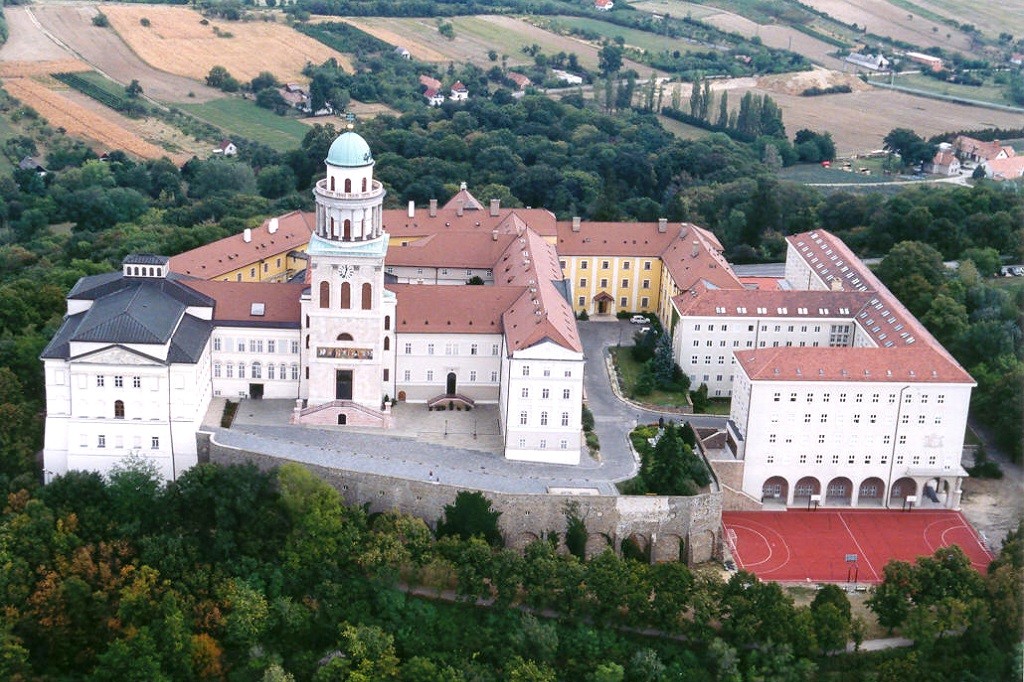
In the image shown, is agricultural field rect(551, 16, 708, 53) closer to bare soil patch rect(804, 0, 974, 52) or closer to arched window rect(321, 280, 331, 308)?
bare soil patch rect(804, 0, 974, 52)

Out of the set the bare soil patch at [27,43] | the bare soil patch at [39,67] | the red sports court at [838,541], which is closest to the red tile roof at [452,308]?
the red sports court at [838,541]

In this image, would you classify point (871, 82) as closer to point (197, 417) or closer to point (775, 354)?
point (775, 354)

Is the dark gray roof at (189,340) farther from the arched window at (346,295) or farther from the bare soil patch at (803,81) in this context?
the bare soil patch at (803,81)

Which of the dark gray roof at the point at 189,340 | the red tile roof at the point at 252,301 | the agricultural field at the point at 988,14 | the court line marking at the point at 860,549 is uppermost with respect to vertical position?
the agricultural field at the point at 988,14

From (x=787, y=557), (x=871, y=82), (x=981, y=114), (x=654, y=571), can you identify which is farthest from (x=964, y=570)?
A: (x=871, y=82)

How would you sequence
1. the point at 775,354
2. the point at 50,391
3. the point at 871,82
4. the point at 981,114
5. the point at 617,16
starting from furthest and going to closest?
the point at 617,16, the point at 871,82, the point at 981,114, the point at 775,354, the point at 50,391

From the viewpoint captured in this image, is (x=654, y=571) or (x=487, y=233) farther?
(x=487, y=233)

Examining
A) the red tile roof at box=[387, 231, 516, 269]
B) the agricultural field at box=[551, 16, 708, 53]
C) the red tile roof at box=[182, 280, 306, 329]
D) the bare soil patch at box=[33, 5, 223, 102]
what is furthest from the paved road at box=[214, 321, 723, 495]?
the agricultural field at box=[551, 16, 708, 53]
